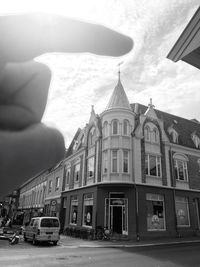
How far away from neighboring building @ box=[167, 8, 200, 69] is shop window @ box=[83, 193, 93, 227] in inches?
721

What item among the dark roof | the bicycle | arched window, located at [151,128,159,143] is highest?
the dark roof

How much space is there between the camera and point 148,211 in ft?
69.1

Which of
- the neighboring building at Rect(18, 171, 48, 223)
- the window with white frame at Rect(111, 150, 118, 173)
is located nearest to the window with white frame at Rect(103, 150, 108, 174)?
the window with white frame at Rect(111, 150, 118, 173)

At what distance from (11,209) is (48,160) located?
213ft

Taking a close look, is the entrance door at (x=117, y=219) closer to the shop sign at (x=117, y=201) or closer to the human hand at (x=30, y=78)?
the shop sign at (x=117, y=201)

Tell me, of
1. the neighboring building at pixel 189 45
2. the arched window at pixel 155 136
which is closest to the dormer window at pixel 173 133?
the arched window at pixel 155 136

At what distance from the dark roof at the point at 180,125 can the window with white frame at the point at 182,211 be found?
591cm

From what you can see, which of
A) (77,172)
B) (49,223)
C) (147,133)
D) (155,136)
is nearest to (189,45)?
(49,223)

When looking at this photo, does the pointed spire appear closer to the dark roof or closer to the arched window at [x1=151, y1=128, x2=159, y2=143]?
the dark roof

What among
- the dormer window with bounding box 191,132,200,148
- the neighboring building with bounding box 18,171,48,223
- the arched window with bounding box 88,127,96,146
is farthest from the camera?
the neighboring building with bounding box 18,171,48,223

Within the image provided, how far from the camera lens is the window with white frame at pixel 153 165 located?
2238cm

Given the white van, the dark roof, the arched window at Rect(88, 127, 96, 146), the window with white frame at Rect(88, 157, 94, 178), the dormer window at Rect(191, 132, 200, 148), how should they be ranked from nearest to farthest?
the white van, the window with white frame at Rect(88, 157, 94, 178), the arched window at Rect(88, 127, 96, 146), the dark roof, the dormer window at Rect(191, 132, 200, 148)

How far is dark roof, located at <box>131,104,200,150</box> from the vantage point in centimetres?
2630

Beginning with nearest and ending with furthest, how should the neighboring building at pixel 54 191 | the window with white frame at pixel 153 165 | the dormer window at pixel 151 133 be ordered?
the window with white frame at pixel 153 165
the dormer window at pixel 151 133
the neighboring building at pixel 54 191
